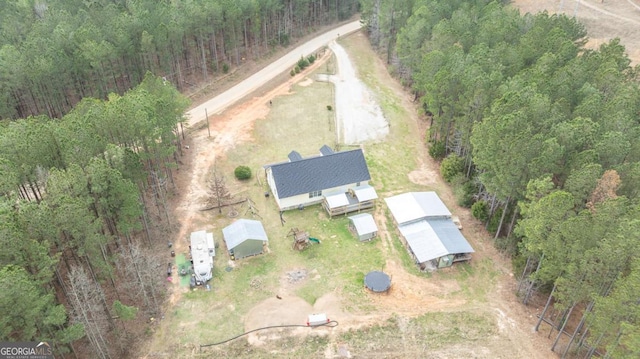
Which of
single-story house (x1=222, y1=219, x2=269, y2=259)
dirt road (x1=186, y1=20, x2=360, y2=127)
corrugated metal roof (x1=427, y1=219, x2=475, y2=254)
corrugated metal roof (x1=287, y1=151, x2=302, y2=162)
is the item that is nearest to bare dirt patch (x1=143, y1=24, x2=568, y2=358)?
corrugated metal roof (x1=427, y1=219, x2=475, y2=254)

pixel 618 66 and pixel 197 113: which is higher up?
pixel 618 66

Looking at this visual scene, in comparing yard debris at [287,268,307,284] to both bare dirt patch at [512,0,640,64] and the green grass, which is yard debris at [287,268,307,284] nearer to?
the green grass

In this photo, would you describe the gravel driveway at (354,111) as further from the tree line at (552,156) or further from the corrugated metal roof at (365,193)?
the corrugated metal roof at (365,193)

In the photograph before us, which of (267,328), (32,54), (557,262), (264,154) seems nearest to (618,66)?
(557,262)

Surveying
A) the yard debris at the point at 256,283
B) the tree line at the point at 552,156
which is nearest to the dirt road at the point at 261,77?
the tree line at the point at 552,156

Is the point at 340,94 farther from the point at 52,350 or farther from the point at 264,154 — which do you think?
the point at 52,350

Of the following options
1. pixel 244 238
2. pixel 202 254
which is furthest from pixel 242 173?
pixel 202 254
